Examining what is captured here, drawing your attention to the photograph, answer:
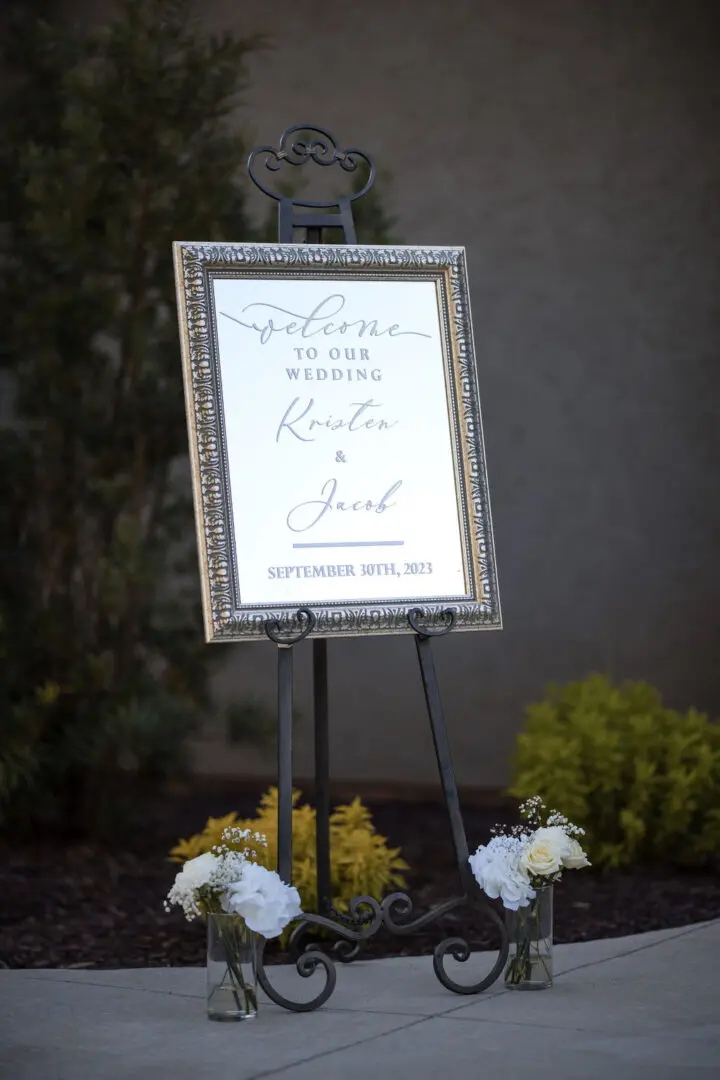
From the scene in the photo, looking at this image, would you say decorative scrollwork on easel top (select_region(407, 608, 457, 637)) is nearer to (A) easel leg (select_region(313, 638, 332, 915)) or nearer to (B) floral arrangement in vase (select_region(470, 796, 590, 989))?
(A) easel leg (select_region(313, 638, 332, 915))

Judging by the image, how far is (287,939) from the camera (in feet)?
13.4

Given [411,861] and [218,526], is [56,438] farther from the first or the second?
[218,526]

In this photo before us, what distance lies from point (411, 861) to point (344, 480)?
2335mm

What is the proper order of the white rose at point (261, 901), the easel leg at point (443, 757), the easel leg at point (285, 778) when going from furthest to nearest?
the easel leg at point (443, 757) → the easel leg at point (285, 778) → the white rose at point (261, 901)

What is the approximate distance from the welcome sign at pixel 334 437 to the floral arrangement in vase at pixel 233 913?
1.83ft

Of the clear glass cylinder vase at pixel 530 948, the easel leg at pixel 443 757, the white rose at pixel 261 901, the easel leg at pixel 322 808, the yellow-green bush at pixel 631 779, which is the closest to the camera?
the white rose at pixel 261 901

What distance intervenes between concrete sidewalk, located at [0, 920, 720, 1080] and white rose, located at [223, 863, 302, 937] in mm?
235

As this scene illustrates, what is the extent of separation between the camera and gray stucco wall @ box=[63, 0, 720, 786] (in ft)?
23.5

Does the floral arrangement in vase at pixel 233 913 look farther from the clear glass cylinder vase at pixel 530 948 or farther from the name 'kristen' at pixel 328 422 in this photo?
the name 'kristen' at pixel 328 422

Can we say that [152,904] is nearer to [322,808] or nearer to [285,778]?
[322,808]

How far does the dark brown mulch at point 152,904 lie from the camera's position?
413 centimetres

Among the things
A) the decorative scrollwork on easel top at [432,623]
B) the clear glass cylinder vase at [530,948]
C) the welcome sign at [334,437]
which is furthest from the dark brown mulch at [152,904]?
the welcome sign at [334,437]

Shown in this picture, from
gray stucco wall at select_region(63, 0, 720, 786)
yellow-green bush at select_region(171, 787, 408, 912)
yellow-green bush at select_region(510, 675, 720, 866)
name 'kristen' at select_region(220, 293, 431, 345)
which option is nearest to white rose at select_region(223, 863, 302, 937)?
yellow-green bush at select_region(171, 787, 408, 912)

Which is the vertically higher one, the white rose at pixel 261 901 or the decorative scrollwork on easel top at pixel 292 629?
the decorative scrollwork on easel top at pixel 292 629
